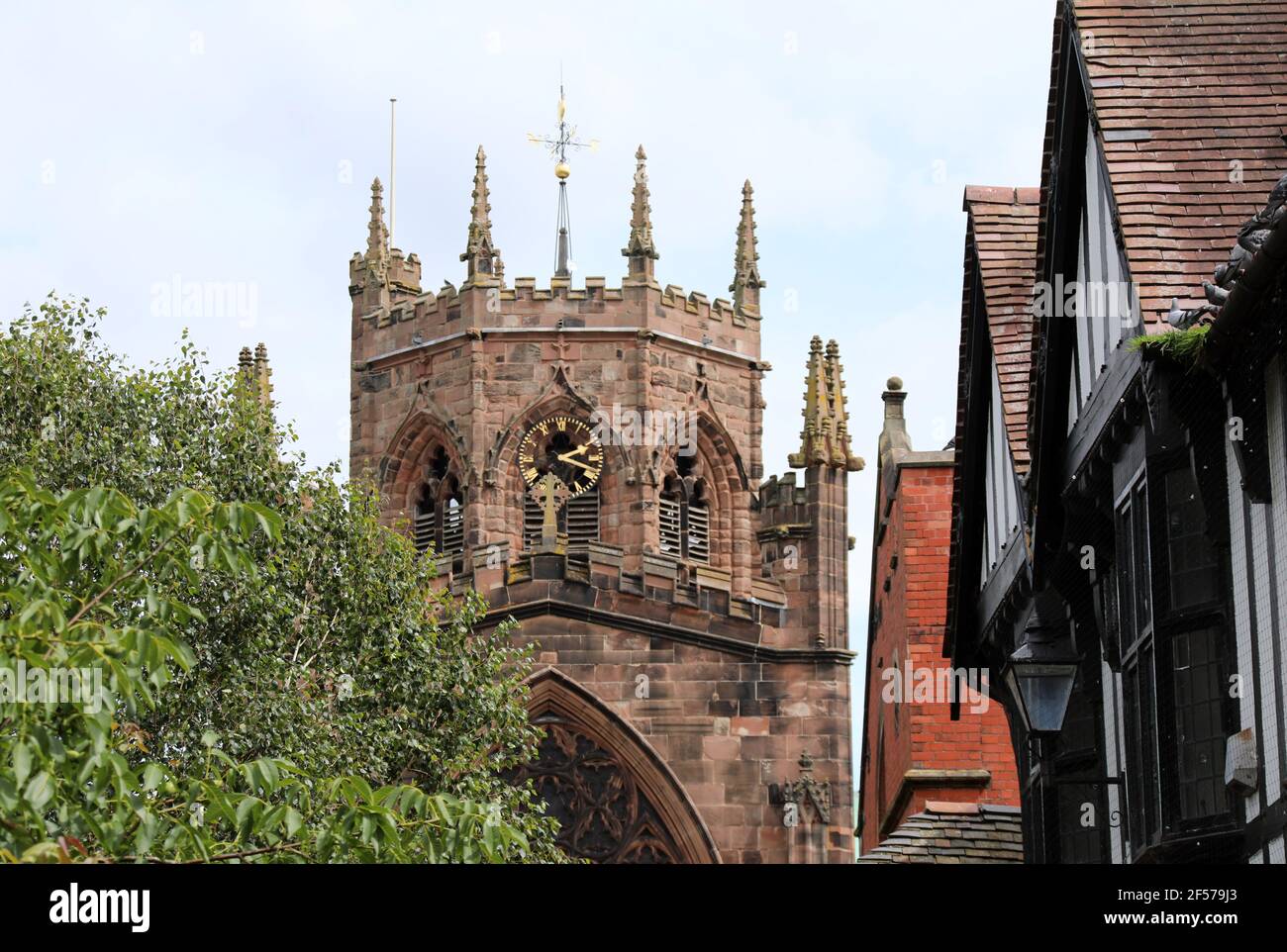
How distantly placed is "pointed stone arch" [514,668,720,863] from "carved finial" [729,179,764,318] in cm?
1363

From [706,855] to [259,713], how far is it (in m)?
22.2

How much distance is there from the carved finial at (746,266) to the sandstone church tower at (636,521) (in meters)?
0.05

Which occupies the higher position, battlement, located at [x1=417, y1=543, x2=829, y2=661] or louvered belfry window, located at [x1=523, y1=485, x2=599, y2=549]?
louvered belfry window, located at [x1=523, y1=485, x2=599, y2=549]

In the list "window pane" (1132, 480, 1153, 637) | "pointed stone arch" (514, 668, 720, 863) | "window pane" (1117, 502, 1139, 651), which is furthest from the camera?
"pointed stone arch" (514, 668, 720, 863)

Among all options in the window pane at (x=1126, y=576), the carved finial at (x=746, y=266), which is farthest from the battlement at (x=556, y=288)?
the window pane at (x=1126, y=576)

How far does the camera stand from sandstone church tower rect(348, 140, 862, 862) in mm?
50469

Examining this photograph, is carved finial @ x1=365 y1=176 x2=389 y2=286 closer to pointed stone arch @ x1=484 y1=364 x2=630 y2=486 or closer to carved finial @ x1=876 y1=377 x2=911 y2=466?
pointed stone arch @ x1=484 y1=364 x2=630 y2=486

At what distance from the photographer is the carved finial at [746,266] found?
61.3 meters

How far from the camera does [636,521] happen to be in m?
57.8

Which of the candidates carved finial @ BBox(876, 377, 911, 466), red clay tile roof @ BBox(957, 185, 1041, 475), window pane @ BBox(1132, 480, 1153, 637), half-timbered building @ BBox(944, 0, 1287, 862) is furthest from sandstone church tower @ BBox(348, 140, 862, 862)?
window pane @ BBox(1132, 480, 1153, 637)

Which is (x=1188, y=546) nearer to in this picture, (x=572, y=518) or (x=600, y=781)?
(x=600, y=781)

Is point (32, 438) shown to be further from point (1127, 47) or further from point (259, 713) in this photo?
point (1127, 47)

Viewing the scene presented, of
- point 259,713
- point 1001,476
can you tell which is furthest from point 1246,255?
point 259,713
